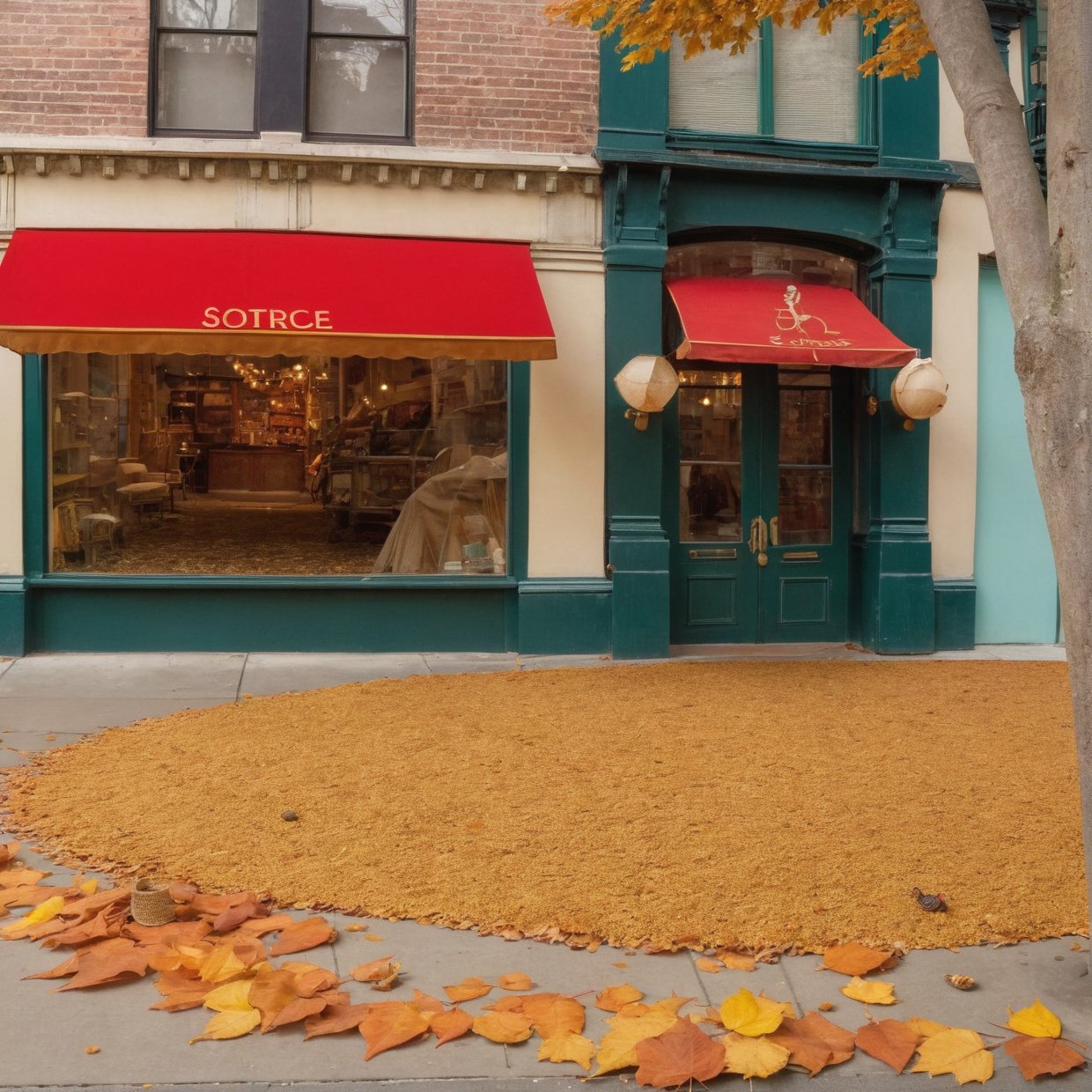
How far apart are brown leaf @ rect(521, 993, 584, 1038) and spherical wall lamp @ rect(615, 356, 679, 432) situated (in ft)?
21.0

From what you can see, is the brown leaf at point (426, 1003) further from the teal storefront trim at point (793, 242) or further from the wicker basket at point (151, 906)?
the teal storefront trim at point (793, 242)

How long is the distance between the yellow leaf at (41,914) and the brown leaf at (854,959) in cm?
272

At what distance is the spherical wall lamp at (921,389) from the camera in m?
10.2

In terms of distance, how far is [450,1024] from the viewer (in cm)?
378

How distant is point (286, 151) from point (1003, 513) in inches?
266

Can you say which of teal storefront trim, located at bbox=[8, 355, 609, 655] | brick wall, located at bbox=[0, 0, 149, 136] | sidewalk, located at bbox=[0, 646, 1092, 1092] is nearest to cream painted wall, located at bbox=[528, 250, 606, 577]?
teal storefront trim, located at bbox=[8, 355, 609, 655]

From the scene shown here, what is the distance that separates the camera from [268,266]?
957 cm

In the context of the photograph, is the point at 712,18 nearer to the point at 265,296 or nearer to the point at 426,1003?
the point at 265,296

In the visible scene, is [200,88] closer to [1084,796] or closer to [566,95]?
[566,95]

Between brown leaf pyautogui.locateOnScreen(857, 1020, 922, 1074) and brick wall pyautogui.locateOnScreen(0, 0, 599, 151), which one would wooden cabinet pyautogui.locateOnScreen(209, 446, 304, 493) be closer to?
brick wall pyautogui.locateOnScreen(0, 0, 599, 151)

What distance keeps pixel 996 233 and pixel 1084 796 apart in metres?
1.86

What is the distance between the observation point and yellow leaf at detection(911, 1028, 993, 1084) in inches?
141

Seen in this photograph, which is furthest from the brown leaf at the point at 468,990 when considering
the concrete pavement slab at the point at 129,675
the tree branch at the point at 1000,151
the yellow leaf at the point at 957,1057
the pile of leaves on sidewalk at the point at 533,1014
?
the concrete pavement slab at the point at 129,675

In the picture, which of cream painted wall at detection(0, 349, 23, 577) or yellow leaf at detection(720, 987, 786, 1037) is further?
cream painted wall at detection(0, 349, 23, 577)
